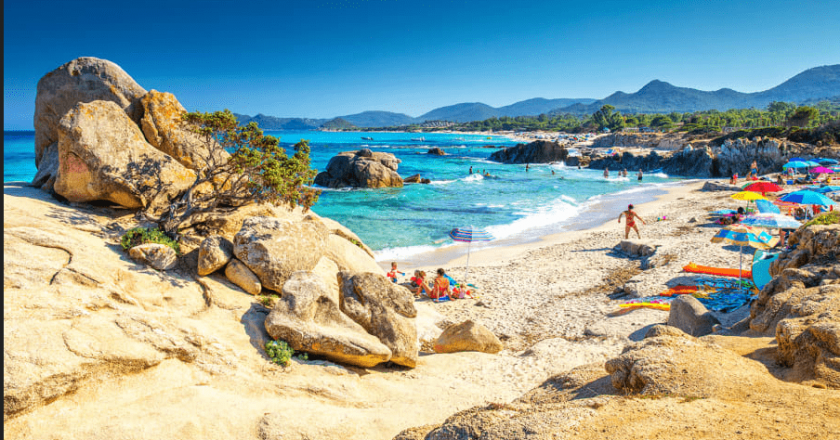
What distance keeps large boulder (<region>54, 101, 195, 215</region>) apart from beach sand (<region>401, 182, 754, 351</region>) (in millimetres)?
8137

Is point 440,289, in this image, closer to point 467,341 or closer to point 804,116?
point 467,341

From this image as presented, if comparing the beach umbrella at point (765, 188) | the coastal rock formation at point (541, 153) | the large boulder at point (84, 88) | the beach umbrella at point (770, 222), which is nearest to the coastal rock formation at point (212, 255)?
the large boulder at point (84, 88)

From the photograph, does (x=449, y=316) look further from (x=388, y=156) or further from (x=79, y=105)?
(x=388, y=156)

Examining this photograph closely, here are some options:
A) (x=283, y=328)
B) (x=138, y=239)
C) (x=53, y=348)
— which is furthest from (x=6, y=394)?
(x=138, y=239)

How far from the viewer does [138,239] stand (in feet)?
26.6

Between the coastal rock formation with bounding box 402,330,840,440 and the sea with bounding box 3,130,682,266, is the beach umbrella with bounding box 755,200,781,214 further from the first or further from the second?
the coastal rock formation with bounding box 402,330,840,440

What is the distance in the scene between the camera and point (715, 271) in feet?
46.1

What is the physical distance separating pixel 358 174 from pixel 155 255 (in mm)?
36322

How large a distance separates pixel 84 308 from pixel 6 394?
1450 millimetres

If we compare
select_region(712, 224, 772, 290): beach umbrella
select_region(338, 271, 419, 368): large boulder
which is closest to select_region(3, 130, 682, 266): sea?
select_region(338, 271, 419, 368): large boulder

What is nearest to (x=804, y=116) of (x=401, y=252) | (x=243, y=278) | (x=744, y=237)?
(x=744, y=237)

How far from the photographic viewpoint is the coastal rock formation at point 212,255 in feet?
26.0

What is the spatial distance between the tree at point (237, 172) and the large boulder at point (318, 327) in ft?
8.98

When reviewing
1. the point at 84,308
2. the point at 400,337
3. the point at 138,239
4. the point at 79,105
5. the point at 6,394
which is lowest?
the point at 400,337
